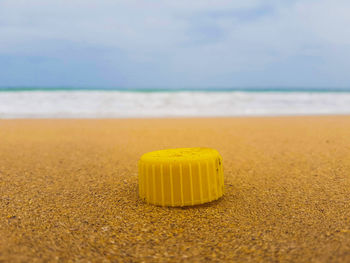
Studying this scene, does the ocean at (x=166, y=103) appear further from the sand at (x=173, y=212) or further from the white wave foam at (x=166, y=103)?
the sand at (x=173, y=212)

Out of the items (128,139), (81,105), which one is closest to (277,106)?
(81,105)

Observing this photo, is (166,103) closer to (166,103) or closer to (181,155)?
→ (166,103)

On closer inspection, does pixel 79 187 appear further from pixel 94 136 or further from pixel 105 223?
pixel 94 136

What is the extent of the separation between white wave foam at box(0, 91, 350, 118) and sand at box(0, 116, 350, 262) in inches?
255

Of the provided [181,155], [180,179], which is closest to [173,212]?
[180,179]

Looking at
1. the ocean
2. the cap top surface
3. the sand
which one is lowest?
the ocean

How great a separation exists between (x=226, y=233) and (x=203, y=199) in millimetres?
271

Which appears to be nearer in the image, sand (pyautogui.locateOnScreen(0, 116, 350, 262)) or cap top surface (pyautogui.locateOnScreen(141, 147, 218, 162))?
sand (pyautogui.locateOnScreen(0, 116, 350, 262))

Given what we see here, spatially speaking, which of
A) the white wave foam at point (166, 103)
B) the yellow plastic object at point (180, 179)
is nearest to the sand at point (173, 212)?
the yellow plastic object at point (180, 179)

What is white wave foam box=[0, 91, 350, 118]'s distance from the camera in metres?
9.27

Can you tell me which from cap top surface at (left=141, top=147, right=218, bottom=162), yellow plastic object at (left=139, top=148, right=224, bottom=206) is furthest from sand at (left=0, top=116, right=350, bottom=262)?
cap top surface at (left=141, top=147, right=218, bottom=162)

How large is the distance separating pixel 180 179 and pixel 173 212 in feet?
0.50

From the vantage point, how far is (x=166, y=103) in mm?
10344

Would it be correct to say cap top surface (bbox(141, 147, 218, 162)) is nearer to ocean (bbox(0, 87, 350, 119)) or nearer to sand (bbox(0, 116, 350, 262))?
sand (bbox(0, 116, 350, 262))
